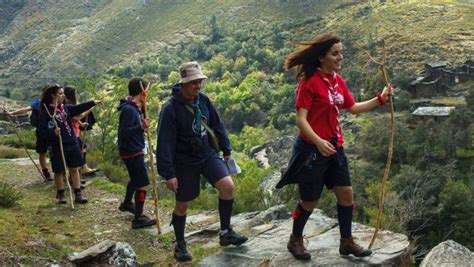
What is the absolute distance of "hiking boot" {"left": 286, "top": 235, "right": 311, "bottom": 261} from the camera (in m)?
4.88

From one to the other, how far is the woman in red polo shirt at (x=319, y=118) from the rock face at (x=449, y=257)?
3.80ft

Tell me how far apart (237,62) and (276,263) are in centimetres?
9977

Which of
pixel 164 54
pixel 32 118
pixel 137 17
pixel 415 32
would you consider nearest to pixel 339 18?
pixel 415 32

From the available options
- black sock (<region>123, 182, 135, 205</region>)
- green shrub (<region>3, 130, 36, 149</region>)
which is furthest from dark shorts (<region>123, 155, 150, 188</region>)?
green shrub (<region>3, 130, 36, 149</region>)

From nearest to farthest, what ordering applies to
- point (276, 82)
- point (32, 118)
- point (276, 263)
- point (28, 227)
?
point (276, 263) < point (28, 227) < point (32, 118) < point (276, 82)

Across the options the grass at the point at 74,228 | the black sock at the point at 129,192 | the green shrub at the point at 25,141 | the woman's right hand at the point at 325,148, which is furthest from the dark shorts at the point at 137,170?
the green shrub at the point at 25,141

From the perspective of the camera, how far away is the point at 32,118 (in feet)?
28.1

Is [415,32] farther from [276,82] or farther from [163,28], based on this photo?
[163,28]

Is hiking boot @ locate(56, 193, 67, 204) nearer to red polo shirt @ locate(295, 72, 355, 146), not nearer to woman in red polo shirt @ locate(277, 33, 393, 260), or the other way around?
woman in red polo shirt @ locate(277, 33, 393, 260)

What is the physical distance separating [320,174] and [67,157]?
15.1 feet

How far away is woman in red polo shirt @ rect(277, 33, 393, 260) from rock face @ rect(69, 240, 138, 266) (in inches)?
73.9

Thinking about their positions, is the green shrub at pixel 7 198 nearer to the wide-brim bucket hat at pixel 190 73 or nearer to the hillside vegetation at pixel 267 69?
the hillside vegetation at pixel 267 69

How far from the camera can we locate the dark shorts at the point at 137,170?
668 cm

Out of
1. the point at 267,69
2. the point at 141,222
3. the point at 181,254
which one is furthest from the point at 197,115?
the point at 267,69
